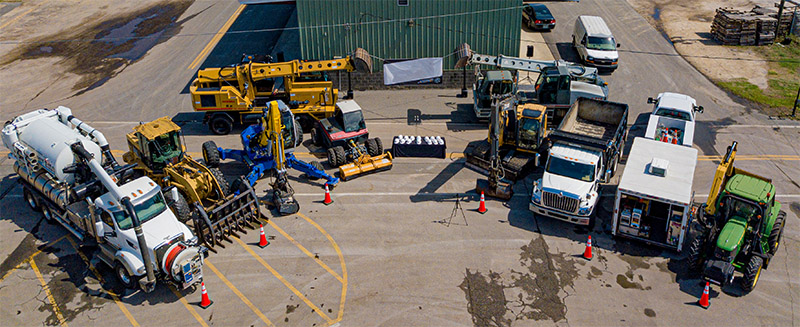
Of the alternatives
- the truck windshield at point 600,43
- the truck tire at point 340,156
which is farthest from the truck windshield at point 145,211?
the truck windshield at point 600,43

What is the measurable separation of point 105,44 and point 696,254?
3665 centimetres

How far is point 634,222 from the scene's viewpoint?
18344mm

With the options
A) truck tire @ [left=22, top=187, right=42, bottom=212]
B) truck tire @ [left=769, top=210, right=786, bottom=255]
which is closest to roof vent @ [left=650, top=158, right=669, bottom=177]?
truck tire @ [left=769, top=210, right=786, bottom=255]

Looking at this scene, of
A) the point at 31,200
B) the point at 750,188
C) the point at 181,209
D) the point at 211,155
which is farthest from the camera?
the point at 211,155

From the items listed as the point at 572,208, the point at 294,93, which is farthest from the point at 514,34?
the point at 572,208

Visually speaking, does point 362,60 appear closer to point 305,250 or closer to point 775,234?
point 305,250

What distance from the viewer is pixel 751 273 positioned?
53.2ft

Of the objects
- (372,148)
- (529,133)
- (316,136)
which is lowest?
(372,148)

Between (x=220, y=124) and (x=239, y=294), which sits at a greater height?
(x=220, y=124)

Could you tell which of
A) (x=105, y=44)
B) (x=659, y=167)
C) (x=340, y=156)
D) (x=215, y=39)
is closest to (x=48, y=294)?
(x=340, y=156)

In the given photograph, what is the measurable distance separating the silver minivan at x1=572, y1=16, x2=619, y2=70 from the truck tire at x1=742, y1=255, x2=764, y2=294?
18.5m

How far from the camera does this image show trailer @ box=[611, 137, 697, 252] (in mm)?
17812

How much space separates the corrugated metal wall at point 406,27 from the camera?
99.6ft

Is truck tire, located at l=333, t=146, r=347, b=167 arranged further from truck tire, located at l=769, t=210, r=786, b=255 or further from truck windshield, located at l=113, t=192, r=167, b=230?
truck tire, located at l=769, t=210, r=786, b=255
